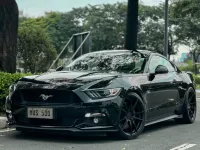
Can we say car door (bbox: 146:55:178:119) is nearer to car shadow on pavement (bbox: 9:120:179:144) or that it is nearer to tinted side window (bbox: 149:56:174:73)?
tinted side window (bbox: 149:56:174:73)

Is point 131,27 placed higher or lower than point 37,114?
higher

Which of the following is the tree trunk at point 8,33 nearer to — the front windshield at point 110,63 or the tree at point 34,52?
the front windshield at point 110,63

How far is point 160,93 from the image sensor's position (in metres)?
7.95

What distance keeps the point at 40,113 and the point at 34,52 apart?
14.4 m

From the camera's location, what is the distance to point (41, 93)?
6.69 metres

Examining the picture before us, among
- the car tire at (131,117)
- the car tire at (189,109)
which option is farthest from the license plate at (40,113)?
the car tire at (189,109)

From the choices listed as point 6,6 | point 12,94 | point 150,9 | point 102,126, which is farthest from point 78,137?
point 150,9

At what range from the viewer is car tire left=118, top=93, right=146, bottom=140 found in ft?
22.7

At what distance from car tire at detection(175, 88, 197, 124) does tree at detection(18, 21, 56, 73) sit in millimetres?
11727

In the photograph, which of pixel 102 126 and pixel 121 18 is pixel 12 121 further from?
pixel 121 18

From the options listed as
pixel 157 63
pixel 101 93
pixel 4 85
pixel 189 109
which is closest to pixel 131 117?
pixel 101 93

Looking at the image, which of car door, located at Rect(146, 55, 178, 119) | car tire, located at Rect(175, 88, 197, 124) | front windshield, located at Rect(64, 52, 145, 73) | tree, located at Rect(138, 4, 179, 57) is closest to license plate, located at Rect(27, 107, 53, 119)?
front windshield, located at Rect(64, 52, 145, 73)

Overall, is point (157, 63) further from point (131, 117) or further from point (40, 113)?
point (40, 113)

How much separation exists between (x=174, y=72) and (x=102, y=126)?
2.78m
